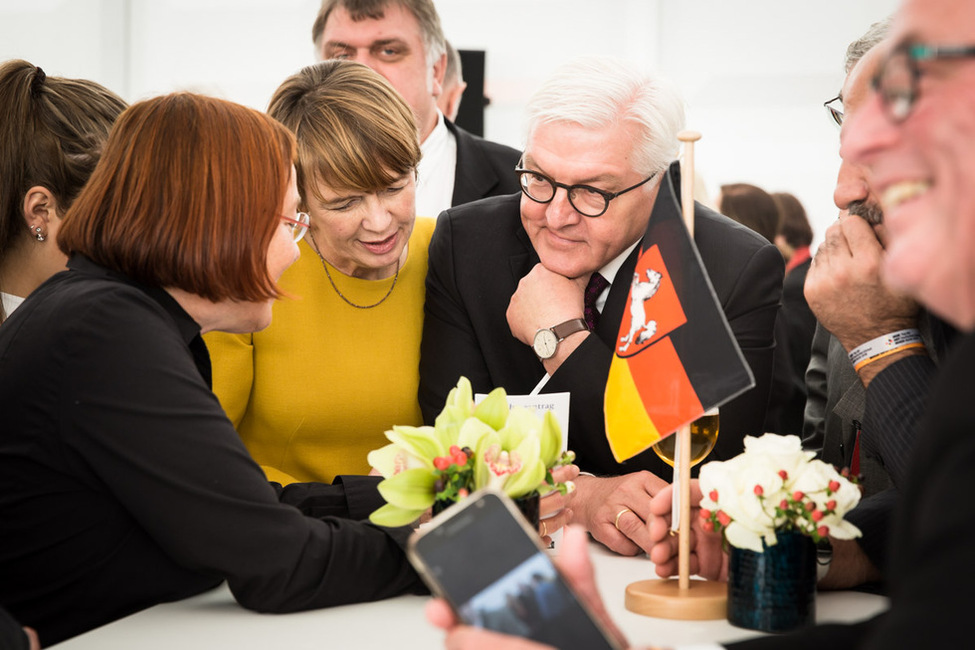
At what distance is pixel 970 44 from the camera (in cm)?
87

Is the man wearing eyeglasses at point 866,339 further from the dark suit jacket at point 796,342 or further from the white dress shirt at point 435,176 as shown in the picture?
the white dress shirt at point 435,176

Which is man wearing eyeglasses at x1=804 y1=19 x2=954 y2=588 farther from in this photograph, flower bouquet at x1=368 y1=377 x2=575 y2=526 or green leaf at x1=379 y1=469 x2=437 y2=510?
green leaf at x1=379 y1=469 x2=437 y2=510

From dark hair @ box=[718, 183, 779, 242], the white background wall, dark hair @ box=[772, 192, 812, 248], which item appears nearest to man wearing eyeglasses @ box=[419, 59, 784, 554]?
dark hair @ box=[718, 183, 779, 242]

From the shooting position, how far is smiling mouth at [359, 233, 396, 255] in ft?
8.31

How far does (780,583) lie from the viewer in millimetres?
1507

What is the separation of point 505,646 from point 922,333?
128 centimetres

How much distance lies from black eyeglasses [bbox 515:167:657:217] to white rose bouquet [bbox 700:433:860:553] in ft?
3.17

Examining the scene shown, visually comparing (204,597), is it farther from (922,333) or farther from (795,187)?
(795,187)

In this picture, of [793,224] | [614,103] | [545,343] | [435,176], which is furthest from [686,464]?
[793,224]

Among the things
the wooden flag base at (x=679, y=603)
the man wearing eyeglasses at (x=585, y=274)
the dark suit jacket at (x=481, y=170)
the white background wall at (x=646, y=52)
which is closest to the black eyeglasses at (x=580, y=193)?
the man wearing eyeglasses at (x=585, y=274)

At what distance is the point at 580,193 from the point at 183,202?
1.00 metres

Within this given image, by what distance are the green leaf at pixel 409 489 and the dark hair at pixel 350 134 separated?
982 millimetres

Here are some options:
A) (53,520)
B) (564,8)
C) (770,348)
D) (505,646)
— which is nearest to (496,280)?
(770,348)

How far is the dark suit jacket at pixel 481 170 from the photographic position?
3.86m
